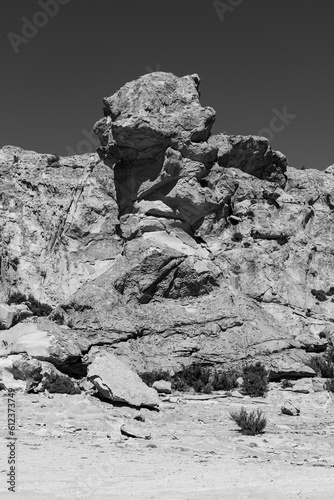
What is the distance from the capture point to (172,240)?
77.5 ft

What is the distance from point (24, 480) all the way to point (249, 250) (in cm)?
1847

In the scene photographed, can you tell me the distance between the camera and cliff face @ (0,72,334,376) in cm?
2031

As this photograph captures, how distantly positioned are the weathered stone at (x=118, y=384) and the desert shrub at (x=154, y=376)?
9.59 ft

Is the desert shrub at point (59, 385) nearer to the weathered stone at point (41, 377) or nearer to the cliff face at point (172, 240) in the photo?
the weathered stone at point (41, 377)

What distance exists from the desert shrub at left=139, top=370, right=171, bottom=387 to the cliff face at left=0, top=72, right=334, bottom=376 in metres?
0.71

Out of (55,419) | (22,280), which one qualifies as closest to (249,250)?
(22,280)

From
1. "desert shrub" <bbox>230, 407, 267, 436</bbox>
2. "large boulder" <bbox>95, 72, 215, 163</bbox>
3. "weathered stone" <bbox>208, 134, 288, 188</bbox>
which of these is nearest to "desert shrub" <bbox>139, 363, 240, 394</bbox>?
"desert shrub" <bbox>230, 407, 267, 436</bbox>

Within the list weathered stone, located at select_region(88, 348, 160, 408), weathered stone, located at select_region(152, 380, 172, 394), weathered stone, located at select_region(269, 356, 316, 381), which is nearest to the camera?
weathered stone, located at select_region(88, 348, 160, 408)

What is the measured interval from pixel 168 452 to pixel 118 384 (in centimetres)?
437

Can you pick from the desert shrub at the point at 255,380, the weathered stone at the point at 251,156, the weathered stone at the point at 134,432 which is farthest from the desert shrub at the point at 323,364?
the weathered stone at the point at 251,156

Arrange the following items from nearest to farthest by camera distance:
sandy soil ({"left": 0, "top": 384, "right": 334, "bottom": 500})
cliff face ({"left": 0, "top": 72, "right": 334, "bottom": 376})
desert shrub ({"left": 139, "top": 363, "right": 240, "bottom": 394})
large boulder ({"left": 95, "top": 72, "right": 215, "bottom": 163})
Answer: sandy soil ({"left": 0, "top": 384, "right": 334, "bottom": 500}) → desert shrub ({"left": 139, "top": 363, "right": 240, "bottom": 394}) → cliff face ({"left": 0, "top": 72, "right": 334, "bottom": 376}) → large boulder ({"left": 95, "top": 72, "right": 215, "bottom": 163})

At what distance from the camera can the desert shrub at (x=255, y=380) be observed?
1689 cm

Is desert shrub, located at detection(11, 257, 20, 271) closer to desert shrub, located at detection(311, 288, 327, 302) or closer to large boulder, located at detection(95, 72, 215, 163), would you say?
large boulder, located at detection(95, 72, 215, 163)

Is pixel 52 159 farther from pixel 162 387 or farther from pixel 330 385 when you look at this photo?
pixel 330 385
